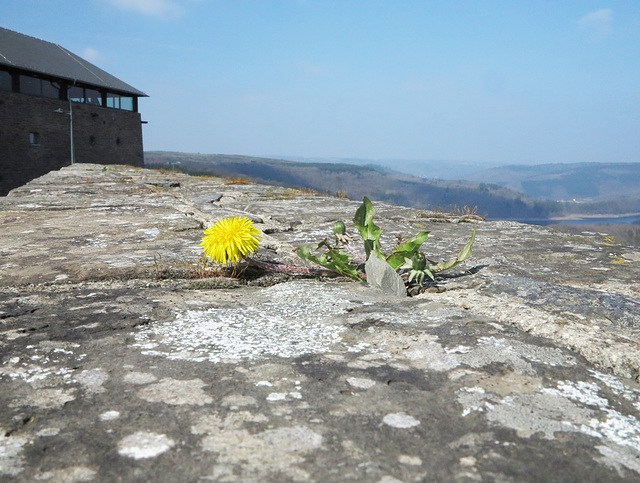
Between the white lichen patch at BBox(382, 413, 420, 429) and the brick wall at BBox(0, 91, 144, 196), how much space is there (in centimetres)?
3225

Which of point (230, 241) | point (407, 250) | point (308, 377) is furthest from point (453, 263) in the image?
point (308, 377)

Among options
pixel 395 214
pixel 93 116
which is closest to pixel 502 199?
pixel 93 116

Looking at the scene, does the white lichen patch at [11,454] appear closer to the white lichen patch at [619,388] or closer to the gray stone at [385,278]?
the white lichen patch at [619,388]

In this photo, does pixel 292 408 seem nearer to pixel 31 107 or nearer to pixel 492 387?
pixel 492 387

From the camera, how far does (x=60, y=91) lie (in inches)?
1209

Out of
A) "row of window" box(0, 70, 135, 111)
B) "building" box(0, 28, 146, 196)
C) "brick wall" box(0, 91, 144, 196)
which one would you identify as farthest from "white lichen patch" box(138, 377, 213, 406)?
"row of window" box(0, 70, 135, 111)

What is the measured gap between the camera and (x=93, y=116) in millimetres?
31938

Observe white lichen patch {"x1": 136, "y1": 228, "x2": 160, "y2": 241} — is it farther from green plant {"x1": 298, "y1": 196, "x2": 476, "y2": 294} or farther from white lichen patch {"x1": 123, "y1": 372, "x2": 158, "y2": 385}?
white lichen patch {"x1": 123, "y1": 372, "x2": 158, "y2": 385}

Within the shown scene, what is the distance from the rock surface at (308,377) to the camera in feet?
2.04

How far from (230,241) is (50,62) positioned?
36937 millimetres

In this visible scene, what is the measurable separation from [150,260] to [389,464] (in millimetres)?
1368

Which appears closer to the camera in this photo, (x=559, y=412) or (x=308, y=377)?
(x=559, y=412)

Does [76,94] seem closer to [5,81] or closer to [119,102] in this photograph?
[119,102]

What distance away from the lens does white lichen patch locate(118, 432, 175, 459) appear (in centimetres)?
64
